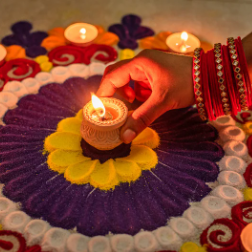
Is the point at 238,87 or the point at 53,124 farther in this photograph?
the point at 53,124

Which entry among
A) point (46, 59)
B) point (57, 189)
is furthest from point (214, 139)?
point (46, 59)

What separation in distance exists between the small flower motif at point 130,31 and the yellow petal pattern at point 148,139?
477mm

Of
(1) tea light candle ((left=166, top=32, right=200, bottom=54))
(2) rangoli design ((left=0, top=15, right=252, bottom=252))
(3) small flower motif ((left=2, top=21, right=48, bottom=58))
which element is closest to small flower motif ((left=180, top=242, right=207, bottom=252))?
(2) rangoli design ((left=0, top=15, right=252, bottom=252))

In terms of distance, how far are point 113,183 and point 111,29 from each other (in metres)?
0.78

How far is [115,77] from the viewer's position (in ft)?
3.57

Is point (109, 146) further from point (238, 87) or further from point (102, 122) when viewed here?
point (238, 87)

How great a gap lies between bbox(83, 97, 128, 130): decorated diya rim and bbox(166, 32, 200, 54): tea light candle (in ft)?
1.64

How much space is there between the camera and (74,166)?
40.3 inches

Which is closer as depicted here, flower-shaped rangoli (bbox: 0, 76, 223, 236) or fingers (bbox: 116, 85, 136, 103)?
flower-shaped rangoli (bbox: 0, 76, 223, 236)

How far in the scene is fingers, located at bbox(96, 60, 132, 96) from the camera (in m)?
1.08

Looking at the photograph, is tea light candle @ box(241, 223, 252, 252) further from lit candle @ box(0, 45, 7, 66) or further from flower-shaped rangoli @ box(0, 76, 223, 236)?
lit candle @ box(0, 45, 7, 66)

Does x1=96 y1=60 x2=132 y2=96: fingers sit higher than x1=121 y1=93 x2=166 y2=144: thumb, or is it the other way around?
x1=96 y1=60 x2=132 y2=96: fingers

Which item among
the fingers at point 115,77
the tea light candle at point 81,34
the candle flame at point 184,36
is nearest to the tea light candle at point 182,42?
the candle flame at point 184,36

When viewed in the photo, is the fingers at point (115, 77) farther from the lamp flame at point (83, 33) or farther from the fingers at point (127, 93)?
the lamp flame at point (83, 33)
